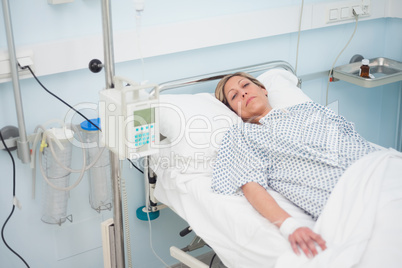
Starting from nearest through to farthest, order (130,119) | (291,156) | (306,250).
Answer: (306,250)
(130,119)
(291,156)

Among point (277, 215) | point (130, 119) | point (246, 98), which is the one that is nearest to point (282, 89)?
point (246, 98)

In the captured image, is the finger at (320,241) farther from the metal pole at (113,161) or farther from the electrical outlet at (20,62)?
the electrical outlet at (20,62)

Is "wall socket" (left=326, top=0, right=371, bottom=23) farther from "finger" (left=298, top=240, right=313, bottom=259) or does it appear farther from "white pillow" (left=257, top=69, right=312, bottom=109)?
"finger" (left=298, top=240, right=313, bottom=259)

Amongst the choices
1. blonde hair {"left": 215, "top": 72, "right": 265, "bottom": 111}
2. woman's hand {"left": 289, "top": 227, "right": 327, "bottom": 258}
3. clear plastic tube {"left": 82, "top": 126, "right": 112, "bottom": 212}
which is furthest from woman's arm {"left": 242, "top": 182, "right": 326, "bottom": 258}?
clear plastic tube {"left": 82, "top": 126, "right": 112, "bottom": 212}

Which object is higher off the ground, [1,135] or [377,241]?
[1,135]

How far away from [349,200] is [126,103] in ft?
2.57

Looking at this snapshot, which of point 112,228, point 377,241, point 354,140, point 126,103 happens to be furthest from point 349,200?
point 112,228

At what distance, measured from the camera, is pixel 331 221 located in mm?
1538

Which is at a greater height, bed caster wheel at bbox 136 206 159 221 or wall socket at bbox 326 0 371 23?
wall socket at bbox 326 0 371 23

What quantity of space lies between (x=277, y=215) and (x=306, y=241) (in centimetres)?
18

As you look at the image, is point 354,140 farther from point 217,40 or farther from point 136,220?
point 136,220

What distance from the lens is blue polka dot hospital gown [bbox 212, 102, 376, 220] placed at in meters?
1.80

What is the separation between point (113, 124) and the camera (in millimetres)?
1699

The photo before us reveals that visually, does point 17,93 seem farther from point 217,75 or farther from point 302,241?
point 302,241
